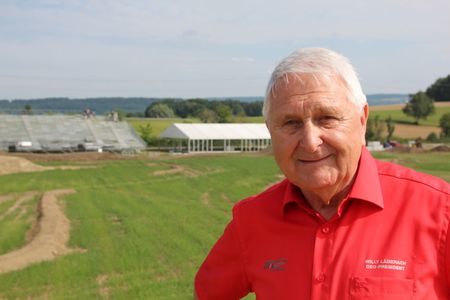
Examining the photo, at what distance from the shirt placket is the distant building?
57584 millimetres

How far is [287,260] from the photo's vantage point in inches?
98.0

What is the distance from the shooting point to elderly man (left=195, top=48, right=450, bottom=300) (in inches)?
88.8

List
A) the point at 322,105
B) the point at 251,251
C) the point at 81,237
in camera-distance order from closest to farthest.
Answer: the point at 322,105 < the point at 251,251 < the point at 81,237

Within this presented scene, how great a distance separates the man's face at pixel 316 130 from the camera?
238cm

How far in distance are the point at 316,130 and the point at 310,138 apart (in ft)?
0.15

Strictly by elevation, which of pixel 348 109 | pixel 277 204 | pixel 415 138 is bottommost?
pixel 415 138

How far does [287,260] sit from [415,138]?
69451 mm

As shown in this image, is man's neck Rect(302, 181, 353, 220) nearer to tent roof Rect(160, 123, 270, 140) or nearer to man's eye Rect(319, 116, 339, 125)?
man's eye Rect(319, 116, 339, 125)

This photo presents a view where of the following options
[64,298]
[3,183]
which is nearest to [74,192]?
[3,183]

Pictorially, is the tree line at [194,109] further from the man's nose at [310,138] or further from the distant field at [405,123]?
the man's nose at [310,138]

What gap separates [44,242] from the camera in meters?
15.5

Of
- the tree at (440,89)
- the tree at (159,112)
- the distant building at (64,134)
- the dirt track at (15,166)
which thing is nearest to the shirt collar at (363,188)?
the dirt track at (15,166)

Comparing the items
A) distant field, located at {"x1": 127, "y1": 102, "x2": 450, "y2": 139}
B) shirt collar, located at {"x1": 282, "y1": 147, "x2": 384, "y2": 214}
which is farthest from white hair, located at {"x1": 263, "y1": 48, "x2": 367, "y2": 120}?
distant field, located at {"x1": 127, "y1": 102, "x2": 450, "y2": 139}

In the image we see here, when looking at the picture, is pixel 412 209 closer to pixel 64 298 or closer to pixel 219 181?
pixel 64 298
